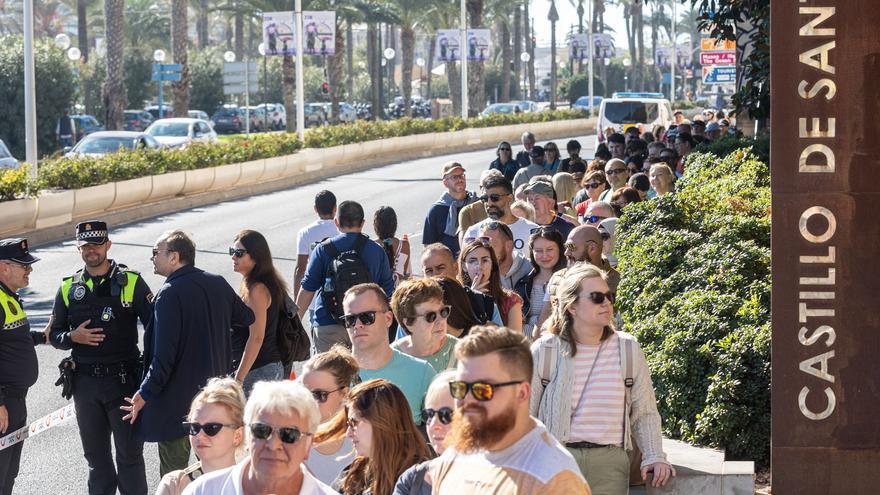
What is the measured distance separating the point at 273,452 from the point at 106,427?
393 centimetres

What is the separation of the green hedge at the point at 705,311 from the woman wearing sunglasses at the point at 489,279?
90 cm

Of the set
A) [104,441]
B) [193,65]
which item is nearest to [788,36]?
[104,441]

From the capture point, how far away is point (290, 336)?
8.84 meters

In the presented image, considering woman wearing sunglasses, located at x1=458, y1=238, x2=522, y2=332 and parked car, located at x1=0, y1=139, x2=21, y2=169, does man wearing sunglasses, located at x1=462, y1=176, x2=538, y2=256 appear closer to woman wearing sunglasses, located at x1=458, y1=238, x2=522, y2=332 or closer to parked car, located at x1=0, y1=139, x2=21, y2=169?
woman wearing sunglasses, located at x1=458, y1=238, x2=522, y2=332

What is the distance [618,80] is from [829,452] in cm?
13008

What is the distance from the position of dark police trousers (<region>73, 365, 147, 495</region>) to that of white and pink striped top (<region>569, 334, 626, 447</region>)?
3229 mm

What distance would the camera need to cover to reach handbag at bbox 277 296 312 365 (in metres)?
8.80

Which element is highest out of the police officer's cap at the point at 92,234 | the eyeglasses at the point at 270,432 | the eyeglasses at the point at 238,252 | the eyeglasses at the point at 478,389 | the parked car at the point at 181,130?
the parked car at the point at 181,130

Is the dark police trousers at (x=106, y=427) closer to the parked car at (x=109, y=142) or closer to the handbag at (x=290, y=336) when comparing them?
the handbag at (x=290, y=336)

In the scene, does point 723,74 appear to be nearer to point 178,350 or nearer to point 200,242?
point 200,242

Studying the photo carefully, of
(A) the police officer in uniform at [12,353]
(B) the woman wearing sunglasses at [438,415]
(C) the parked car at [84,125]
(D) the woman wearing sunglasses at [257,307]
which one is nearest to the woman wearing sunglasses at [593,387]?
(B) the woman wearing sunglasses at [438,415]

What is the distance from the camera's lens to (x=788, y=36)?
734 centimetres

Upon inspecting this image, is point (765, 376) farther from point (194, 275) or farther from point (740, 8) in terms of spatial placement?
point (740, 8)

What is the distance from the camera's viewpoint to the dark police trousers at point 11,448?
26.4 feet
